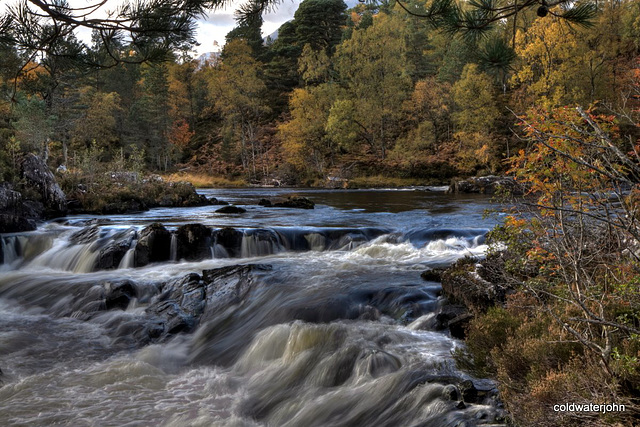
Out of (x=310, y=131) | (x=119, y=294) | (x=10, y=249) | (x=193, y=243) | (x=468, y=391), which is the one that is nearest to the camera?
(x=468, y=391)

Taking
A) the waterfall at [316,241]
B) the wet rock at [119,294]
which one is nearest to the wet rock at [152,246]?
the wet rock at [119,294]

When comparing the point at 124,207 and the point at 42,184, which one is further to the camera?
the point at 124,207

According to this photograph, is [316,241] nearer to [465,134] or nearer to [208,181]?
[465,134]

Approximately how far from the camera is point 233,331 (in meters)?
7.94

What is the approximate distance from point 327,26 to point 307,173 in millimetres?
24339

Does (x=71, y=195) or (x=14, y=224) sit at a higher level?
(x=71, y=195)

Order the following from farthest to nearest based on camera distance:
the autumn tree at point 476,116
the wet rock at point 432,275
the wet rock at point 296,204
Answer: the autumn tree at point 476,116 < the wet rock at point 296,204 < the wet rock at point 432,275

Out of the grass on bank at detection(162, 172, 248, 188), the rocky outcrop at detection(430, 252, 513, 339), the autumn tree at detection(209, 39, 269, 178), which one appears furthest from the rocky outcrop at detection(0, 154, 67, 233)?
the autumn tree at detection(209, 39, 269, 178)

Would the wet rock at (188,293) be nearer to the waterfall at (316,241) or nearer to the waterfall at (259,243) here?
the waterfall at (259,243)

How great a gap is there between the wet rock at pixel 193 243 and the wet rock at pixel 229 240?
0.87 feet

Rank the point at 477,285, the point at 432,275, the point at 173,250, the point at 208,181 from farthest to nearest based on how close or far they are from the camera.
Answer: the point at 208,181 → the point at 173,250 → the point at 432,275 → the point at 477,285

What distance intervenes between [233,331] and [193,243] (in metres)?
5.52

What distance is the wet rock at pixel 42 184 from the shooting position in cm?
1791

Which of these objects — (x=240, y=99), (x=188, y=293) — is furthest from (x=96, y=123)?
(x=188, y=293)
